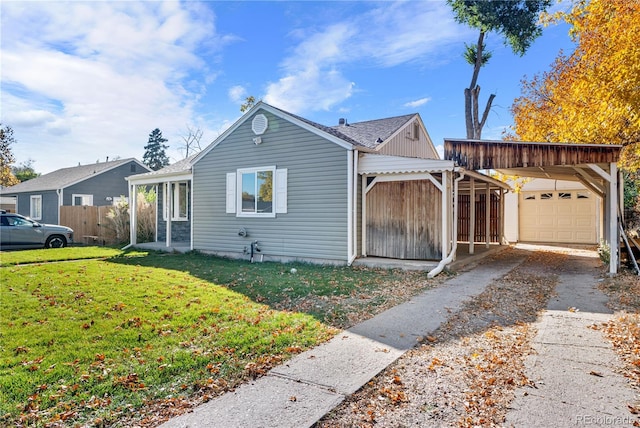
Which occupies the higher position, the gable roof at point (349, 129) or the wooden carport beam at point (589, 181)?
the gable roof at point (349, 129)

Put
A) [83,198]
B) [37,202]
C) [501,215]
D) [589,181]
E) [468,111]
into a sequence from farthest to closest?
[37,202]
[83,198]
[468,111]
[501,215]
[589,181]

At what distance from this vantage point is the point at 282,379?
3.42 meters

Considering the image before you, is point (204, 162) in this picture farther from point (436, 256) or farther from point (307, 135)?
point (436, 256)

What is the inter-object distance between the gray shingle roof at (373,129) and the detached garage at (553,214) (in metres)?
7.29

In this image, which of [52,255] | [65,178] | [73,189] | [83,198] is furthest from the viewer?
[65,178]

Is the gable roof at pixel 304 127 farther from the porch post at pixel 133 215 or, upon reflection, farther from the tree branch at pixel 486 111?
the tree branch at pixel 486 111

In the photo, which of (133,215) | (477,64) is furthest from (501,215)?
(133,215)

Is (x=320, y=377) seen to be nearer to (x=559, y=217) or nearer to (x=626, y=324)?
(x=626, y=324)

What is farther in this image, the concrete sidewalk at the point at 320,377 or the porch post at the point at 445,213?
the porch post at the point at 445,213

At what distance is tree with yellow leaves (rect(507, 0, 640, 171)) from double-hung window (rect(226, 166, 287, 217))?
9108 millimetres

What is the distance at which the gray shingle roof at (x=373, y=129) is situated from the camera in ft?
40.8

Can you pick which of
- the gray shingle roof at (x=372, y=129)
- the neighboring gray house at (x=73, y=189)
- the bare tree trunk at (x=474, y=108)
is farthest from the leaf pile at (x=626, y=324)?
the neighboring gray house at (x=73, y=189)

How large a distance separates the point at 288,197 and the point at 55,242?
10.5 meters

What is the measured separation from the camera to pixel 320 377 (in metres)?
3.45
